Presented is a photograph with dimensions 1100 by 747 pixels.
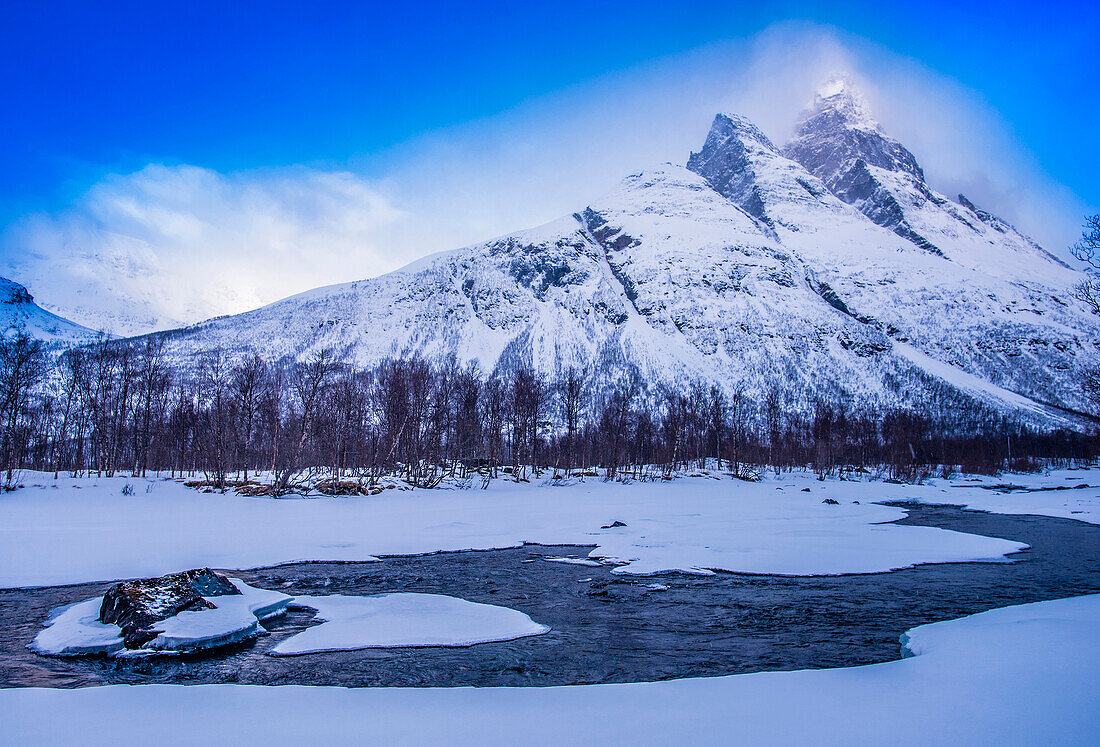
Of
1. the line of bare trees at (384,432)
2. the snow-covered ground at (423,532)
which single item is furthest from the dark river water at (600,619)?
the line of bare trees at (384,432)

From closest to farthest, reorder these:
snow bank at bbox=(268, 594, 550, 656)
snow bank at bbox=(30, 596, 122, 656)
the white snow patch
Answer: snow bank at bbox=(30, 596, 122, 656)
snow bank at bbox=(268, 594, 550, 656)
the white snow patch

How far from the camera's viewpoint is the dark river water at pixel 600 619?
288 inches

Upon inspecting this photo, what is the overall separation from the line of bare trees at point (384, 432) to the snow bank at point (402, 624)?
26434 millimetres

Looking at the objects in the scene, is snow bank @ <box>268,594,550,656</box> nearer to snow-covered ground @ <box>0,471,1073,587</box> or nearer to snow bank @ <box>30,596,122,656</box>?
snow bank @ <box>30,596,122,656</box>

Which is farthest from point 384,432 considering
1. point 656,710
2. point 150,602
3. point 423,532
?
point 656,710

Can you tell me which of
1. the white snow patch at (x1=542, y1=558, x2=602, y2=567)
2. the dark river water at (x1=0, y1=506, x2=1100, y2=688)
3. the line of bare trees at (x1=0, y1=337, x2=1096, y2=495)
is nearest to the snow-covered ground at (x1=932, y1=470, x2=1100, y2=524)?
the line of bare trees at (x1=0, y1=337, x2=1096, y2=495)

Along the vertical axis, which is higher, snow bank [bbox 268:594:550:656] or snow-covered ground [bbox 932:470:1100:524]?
snow bank [bbox 268:594:550:656]

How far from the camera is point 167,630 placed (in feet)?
28.5

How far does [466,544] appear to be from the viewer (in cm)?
2036

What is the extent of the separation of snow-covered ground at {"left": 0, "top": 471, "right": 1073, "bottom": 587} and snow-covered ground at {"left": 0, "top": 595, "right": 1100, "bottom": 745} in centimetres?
905

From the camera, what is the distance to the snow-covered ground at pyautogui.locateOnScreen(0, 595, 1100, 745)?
15.0ft

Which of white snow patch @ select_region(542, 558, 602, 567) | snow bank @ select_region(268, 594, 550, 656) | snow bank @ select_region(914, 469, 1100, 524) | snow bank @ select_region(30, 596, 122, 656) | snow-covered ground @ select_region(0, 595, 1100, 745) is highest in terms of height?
snow-covered ground @ select_region(0, 595, 1100, 745)

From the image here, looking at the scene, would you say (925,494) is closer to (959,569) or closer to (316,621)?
(959,569)

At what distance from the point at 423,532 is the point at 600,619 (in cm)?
1382
